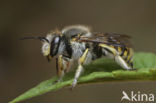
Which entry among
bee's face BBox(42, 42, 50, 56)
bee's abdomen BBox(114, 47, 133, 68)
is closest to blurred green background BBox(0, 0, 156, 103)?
bee's abdomen BBox(114, 47, 133, 68)

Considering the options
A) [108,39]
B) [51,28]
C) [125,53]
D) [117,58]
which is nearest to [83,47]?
[108,39]

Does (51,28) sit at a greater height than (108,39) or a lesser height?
lesser

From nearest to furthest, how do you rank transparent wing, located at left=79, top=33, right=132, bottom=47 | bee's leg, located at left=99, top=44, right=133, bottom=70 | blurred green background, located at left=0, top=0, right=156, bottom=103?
bee's leg, located at left=99, top=44, right=133, bottom=70, transparent wing, located at left=79, top=33, right=132, bottom=47, blurred green background, located at left=0, top=0, right=156, bottom=103

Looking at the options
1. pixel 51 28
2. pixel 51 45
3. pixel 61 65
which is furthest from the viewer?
pixel 51 28

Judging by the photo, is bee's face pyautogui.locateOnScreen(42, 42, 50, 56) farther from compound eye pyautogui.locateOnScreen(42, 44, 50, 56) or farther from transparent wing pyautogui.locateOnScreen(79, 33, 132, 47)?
transparent wing pyautogui.locateOnScreen(79, 33, 132, 47)

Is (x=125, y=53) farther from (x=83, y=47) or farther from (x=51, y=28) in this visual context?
(x=51, y=28)

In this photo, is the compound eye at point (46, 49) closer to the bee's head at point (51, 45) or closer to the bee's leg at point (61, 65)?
the bee's head at point (51, 45)

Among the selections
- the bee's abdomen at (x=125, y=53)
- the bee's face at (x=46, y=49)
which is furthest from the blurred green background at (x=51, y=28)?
the bee's face at (x=46, y=49)

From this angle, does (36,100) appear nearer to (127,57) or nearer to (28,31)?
(28,31)
